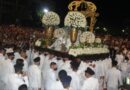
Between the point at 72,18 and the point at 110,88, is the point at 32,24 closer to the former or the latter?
the point at 72,18

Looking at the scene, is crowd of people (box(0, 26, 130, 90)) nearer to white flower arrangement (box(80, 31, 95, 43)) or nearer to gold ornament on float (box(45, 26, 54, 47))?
white flower arrangement (box(80, 31, 95, 43))

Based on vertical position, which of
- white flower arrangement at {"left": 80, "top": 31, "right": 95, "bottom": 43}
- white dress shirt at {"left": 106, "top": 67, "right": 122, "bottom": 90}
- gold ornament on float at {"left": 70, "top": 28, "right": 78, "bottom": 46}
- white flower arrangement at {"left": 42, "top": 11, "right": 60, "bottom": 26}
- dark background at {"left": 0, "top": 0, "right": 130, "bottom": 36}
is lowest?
dark background at {"left": 0, "top": 0, "right": 130, "bottom": 36}

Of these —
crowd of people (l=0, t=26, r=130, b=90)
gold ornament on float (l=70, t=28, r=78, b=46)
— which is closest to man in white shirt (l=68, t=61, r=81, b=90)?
crowd of people (l=0, t=26, r=130, b=90)

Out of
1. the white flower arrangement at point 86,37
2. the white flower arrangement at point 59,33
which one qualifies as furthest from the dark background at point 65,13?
the white flower arrangement at point 86,37

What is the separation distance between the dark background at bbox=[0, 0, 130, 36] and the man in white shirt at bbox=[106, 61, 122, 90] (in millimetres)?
34848

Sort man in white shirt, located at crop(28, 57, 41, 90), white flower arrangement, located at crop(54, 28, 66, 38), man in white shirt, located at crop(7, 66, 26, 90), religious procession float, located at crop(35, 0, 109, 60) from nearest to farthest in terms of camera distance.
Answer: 1. man in white shirt, located at crop(7, 66, 26, 90)
2. man in white shirt, located at crop(28, 57, 41, 90)
3. religious procession float, located at crop(35, 0, 109, 60)
4. white flower arrangement, located at crop(54, 28, 66, 38)

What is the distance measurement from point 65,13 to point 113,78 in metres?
37.5

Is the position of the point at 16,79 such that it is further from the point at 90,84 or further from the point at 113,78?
the point at 113,78

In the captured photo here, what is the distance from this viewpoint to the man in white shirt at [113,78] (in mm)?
14958

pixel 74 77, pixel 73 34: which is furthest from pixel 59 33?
pixel 74 77

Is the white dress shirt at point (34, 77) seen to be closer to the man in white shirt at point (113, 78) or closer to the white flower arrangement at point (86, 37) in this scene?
the man in white shirt at point (113, 78)

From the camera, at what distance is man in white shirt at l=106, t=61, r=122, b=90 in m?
15.0

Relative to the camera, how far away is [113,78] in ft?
49.4

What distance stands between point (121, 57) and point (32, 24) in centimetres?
A: 3328
